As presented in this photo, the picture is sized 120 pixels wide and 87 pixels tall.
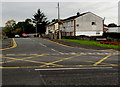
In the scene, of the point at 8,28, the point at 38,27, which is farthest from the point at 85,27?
the point at 8,28


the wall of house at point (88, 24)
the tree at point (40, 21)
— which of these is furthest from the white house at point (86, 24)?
the tree at point (40, 21)

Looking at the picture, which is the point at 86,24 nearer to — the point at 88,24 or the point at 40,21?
the point at 88,24

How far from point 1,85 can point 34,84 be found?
49.7 inches

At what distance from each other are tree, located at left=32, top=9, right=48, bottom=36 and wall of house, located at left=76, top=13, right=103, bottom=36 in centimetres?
4218

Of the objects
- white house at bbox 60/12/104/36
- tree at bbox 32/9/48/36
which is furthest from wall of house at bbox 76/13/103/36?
tree at bbox 32/9/48/36

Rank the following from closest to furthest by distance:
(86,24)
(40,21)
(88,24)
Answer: (86,24)
(88,24)
(40,21)

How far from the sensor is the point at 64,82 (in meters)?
7.20

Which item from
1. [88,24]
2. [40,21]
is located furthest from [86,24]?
[40,21]

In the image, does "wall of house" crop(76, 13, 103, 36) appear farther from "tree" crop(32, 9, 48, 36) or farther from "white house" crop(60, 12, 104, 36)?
"tree" crop(32, 9, 48, 36)

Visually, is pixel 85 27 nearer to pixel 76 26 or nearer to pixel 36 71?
pixel 76 26

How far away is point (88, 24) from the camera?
54.9 meters

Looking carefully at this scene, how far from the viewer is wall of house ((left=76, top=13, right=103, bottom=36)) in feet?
178

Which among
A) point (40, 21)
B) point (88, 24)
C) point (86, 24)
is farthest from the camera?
point (40, 21)

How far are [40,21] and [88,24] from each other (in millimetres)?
46752
